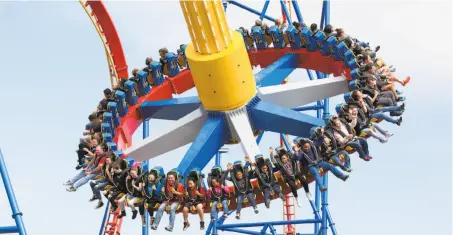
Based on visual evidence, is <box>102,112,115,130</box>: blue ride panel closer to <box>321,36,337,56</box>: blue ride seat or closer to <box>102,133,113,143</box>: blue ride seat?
<box>102,133,113,143</box>: blue ride seat

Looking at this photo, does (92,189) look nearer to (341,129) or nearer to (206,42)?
(206,42)

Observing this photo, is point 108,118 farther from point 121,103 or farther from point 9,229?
point 9,229

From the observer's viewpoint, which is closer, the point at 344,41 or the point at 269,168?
the point at 269,168

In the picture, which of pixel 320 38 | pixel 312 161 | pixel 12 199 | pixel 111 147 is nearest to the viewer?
pixel 12 199

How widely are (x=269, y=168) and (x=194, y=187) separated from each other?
0.76 metres

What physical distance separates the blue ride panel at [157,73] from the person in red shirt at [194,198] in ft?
8.11

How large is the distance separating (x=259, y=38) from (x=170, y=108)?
139 cm

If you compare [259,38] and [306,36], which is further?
[259,38]

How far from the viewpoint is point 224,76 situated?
10.1 metres

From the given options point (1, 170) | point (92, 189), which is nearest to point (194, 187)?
point (92, 189)

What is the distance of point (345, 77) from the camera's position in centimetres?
1110

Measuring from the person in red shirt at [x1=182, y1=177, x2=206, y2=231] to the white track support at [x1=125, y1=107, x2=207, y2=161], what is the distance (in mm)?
1397

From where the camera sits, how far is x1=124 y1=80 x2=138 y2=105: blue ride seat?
11.5 metres

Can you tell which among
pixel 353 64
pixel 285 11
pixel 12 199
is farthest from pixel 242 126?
pixel 12 199
